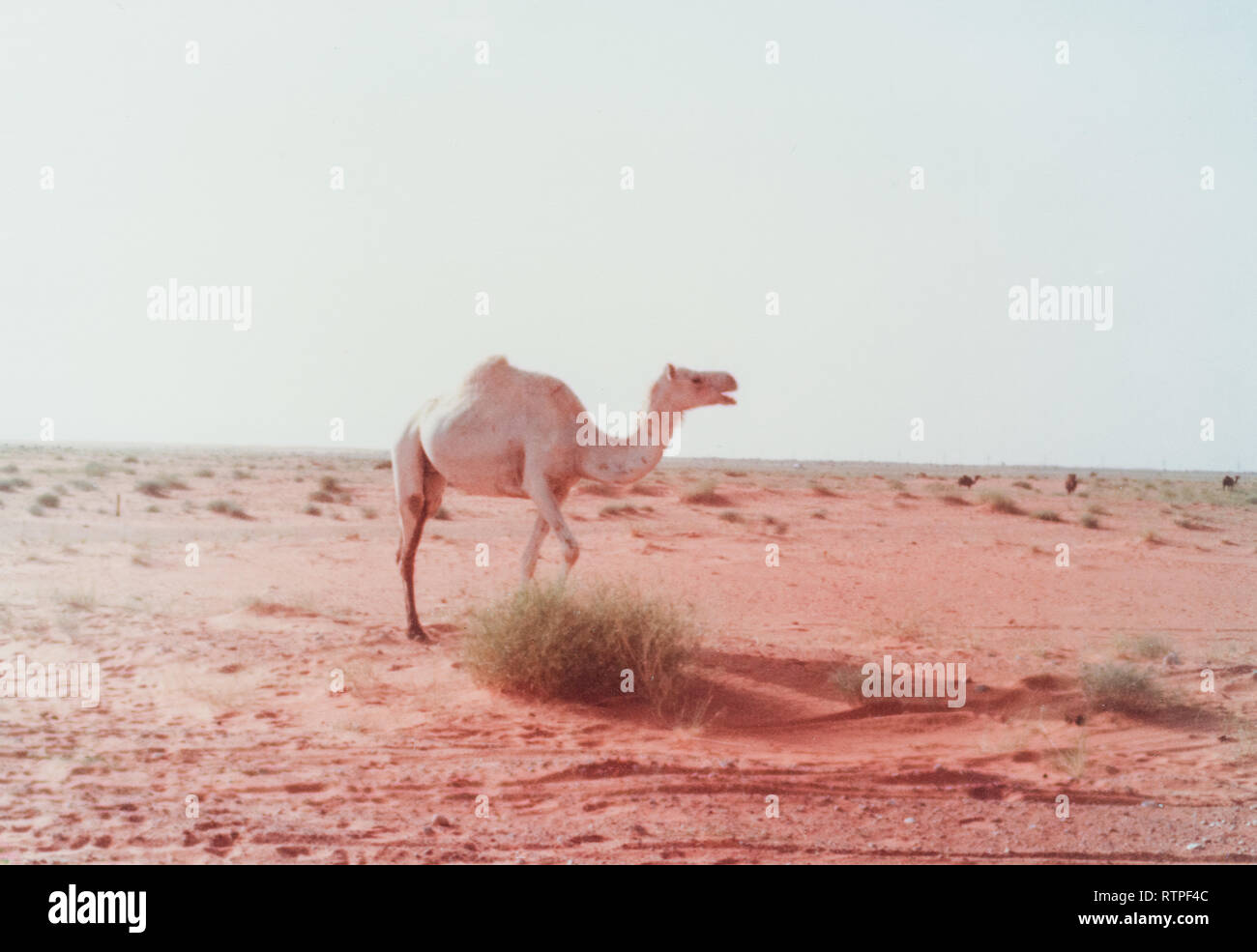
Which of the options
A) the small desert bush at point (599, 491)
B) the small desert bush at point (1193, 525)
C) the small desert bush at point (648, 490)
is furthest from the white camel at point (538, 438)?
the small desert bush at point (648, 490)

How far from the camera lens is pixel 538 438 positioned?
10.2 meters

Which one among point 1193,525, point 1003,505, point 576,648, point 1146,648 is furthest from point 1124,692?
point 1003,505

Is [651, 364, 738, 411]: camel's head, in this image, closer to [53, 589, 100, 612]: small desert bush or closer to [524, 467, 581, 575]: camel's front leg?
[524, 467, 581, 575]: camel's front leg

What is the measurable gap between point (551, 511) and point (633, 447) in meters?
0.99

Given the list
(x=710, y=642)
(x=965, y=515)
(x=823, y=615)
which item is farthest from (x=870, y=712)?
(x=965, y=515)

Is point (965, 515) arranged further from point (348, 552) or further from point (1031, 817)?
point (1031, 817)

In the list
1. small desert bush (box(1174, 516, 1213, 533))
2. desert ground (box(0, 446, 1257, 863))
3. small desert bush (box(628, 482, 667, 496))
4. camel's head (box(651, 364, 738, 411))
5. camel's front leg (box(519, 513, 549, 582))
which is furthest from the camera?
small desert bush (box(628, 482, 667, 496))

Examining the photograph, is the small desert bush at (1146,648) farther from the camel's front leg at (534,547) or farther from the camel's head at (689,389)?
the camel's front leg at (534,547)

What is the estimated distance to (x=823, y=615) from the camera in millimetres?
13758

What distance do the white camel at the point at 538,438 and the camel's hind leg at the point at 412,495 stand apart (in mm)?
607

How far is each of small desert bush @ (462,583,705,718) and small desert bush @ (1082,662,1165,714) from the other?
335 centimetres

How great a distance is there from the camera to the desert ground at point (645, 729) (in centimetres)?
585

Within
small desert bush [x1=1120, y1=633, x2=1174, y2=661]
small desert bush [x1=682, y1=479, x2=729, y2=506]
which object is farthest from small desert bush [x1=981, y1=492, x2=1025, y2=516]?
small desert bush [x1=1120, y1=633, x2=1174, y2=661]

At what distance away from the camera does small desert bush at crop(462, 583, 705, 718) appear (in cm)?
892
